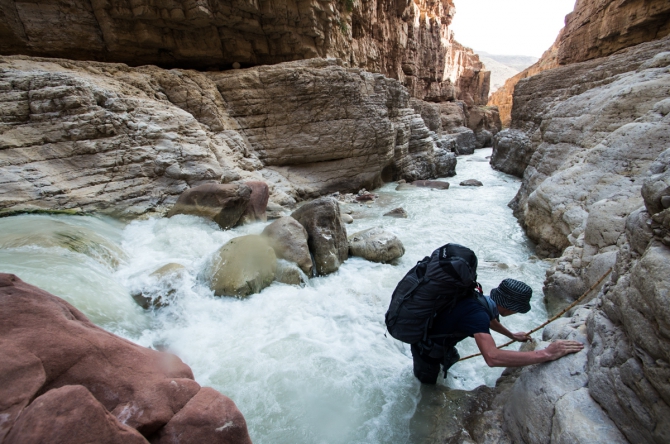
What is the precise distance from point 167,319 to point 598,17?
18.9 metres

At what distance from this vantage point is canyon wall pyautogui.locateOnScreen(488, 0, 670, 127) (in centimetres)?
1148

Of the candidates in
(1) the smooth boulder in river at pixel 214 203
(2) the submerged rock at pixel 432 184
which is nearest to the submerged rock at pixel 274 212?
(1) the smooth boulder in river at pixel 214 203

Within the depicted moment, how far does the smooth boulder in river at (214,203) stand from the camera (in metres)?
6.68

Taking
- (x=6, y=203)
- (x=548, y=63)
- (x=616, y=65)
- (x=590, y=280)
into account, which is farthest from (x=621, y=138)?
(x=548, y=63)

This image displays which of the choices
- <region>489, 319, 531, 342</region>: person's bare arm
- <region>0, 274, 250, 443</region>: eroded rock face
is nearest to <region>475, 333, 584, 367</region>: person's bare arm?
<region>489, 319, 531, 342</region>: person's bare arm

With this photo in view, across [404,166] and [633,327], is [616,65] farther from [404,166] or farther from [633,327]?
[633,327]

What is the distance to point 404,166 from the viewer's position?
14898 mm

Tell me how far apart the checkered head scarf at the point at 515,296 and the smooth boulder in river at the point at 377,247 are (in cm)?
350

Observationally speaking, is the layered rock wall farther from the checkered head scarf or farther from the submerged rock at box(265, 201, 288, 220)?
the submerged rock at box(265, 201, 288, 220)

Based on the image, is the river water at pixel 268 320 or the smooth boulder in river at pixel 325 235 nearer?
the river water at pixel 268 320

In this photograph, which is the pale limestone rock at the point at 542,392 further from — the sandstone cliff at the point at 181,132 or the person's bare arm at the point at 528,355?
the sandstone cliff at the point at 181,132

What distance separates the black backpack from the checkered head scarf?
201 millimetres

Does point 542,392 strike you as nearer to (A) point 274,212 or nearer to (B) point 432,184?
(A) point 274,212

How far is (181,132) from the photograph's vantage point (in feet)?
27.0
